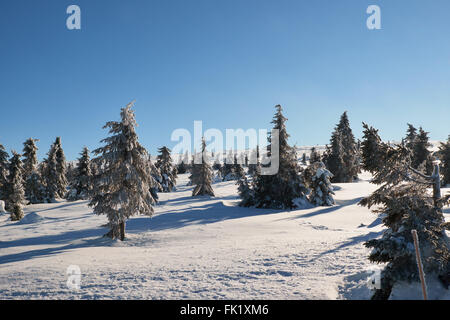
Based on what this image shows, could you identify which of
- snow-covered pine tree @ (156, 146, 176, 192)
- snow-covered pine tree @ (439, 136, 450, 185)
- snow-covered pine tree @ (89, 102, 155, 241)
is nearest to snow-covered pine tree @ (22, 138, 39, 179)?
snow-covered pine tree @ (156, 146, 176, 192)

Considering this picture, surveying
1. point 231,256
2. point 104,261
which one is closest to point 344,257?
point 231,256

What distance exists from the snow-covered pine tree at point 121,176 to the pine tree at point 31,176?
130 feet

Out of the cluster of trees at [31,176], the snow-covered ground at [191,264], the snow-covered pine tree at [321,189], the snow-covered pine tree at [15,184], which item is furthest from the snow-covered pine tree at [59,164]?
the snow-covered pine tree at [321,189]

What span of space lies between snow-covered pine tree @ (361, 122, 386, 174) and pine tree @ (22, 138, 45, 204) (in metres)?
54.2

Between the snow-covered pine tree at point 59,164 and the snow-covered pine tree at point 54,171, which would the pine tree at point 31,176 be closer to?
the snow-covered pine tree at point 54,171

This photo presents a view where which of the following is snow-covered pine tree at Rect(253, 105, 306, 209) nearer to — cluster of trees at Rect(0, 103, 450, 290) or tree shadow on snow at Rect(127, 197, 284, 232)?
cluster of trees at Rect(0, 103, 450, 290)

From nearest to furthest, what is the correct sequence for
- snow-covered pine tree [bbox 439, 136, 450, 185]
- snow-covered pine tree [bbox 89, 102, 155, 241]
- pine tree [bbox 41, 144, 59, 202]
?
1. snow-covered pine tree [bbox 89, 102, 155, 241]
2. snow-covered pine tree [bbox 439, 136, 450, 185]
3. pine tree [bbox 41, 144, 59, 202]

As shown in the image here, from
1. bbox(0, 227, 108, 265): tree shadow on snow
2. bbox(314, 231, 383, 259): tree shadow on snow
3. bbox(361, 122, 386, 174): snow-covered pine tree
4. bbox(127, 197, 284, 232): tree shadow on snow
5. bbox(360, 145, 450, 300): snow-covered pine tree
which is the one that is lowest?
bbox(127, 197, 284, 232): tree shadow on snow

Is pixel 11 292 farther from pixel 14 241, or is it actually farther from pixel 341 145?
pixel 341 145

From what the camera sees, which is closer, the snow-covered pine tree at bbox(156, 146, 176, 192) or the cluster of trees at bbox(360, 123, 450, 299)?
the cluster of trees at bbox(360, 123, 450, 299)

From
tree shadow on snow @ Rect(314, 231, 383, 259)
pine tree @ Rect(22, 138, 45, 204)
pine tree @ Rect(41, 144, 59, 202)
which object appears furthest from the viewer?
pine tree @ Rect(41, 144, 59, 202)

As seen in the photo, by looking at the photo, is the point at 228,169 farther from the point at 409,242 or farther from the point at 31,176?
the point at 409,242

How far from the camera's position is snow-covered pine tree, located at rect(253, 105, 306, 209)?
2950cm

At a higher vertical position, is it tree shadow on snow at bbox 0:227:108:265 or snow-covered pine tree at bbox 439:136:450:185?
snow-covered pine tree at bbox 439:136:450:185
